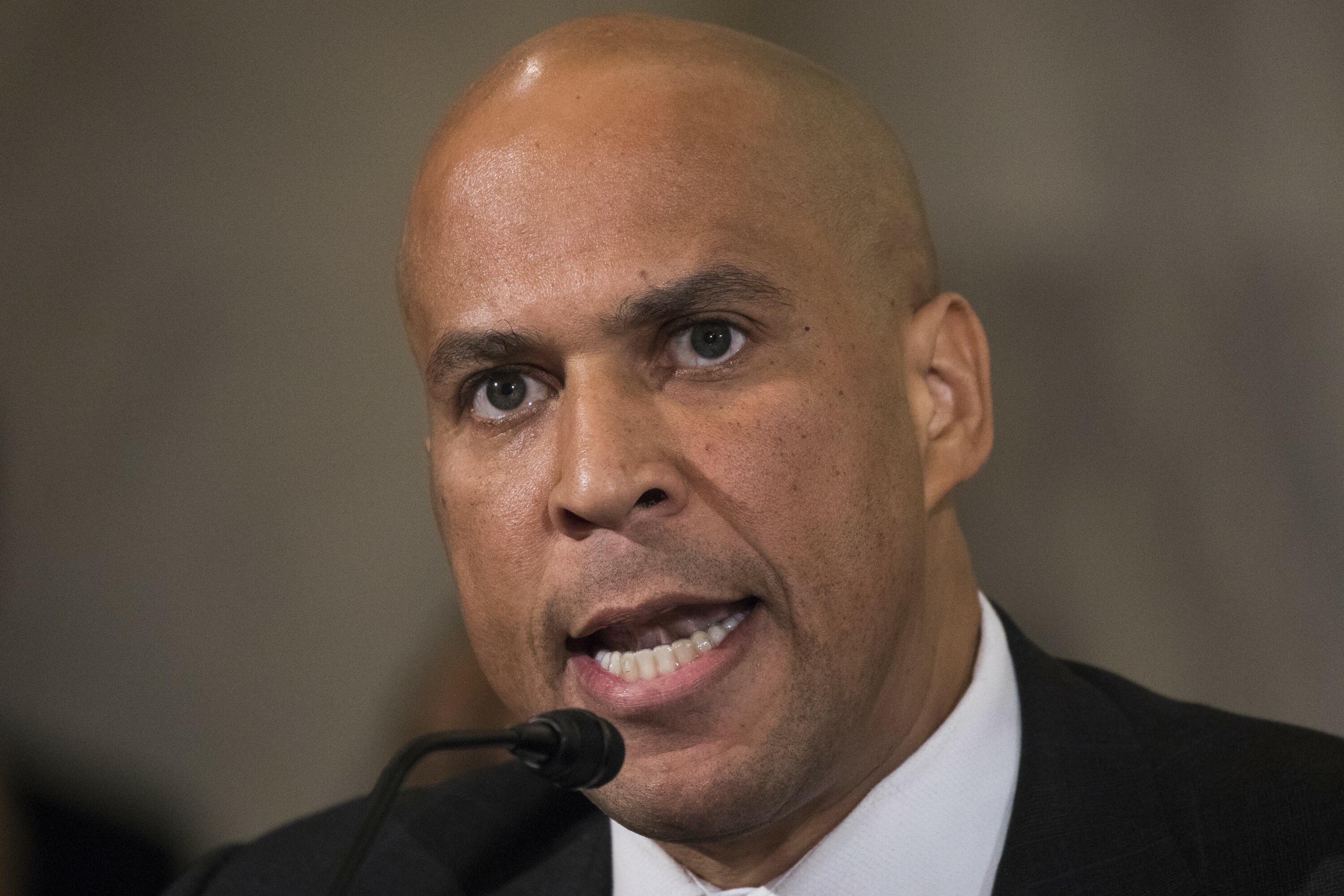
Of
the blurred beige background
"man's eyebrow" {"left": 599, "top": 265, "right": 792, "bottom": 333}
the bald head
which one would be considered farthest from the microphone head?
the blurred beige background

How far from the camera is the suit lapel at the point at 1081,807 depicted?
1.61 meters

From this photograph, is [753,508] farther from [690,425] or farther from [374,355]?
[374,355]

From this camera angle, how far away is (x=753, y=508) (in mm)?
1518

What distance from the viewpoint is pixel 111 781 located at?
10.6ft

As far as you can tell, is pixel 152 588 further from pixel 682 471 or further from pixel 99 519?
pixel 682 471

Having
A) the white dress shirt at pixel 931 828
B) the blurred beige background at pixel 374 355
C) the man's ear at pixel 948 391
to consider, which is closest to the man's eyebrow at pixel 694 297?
the man's ear at pixel 948 391

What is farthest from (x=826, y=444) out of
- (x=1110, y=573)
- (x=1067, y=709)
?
(x=1110, y=573)

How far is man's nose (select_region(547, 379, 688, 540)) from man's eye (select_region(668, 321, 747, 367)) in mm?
68

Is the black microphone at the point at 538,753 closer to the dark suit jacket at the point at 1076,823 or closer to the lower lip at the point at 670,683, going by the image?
the lower lip at the point at 670,683

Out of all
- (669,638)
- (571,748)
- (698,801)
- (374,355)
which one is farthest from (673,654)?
(374,355)

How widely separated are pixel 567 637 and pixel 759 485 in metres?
0.28

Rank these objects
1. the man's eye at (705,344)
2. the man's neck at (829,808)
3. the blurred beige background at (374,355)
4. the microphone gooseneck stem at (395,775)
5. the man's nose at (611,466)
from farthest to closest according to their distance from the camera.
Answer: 1. the blurred beige background at (374,355)
2. the man's neck at (829,808)
3. the man's eye at (705,344)
4. the man's nose at (611,466)
5. the microphone gooseneck stem at (395,775)

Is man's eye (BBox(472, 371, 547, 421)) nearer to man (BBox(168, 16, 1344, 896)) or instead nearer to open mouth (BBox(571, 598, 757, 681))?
man (BBox(168, 16, 1344, 896))

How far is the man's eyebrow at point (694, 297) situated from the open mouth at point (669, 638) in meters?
0.31
